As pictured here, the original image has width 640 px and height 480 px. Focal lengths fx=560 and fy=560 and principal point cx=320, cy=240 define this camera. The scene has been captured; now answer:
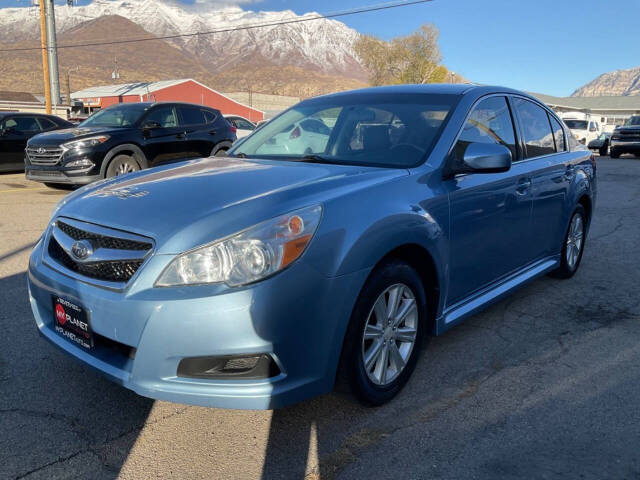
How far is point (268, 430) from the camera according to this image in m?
2.68

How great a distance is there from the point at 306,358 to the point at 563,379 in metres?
1.75

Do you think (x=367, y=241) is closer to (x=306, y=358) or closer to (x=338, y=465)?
(x=306, y=358)

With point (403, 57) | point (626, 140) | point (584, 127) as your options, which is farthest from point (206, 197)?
point (403, 57)

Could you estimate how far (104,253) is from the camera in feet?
8.06

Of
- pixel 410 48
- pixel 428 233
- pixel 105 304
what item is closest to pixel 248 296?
pixel 105 304

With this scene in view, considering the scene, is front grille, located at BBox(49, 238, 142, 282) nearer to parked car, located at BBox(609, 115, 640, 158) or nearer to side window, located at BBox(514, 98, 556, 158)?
side window, located at BBox(514, 98, 556, 158)

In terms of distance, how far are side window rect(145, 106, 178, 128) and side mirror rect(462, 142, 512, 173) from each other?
8502 millimetres

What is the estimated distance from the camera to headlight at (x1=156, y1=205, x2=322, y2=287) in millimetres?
2256

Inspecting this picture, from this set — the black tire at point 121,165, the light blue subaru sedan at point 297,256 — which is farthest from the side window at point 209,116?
the light blue subaru sedan at point 297,256

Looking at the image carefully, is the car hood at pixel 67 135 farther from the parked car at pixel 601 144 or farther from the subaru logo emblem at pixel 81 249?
the parked car at pixel 601 144

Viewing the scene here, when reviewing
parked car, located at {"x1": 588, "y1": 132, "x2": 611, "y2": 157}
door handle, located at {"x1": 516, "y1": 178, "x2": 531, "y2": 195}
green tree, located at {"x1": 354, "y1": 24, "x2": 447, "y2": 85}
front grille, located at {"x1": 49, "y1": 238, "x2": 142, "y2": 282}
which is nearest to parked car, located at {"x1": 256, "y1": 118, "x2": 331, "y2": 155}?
door handle, located at {"x1": 516, "y1": 178, "x2": 531, "y2": 195}

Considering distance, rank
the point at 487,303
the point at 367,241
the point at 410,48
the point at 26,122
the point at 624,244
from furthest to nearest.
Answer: the point at 410,48 < the point at 26,122 < the point at 624,244 < the point at 487,303 < the point at 367,241

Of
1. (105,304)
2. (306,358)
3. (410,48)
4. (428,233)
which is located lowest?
(306,358)

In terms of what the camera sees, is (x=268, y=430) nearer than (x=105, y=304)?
No
